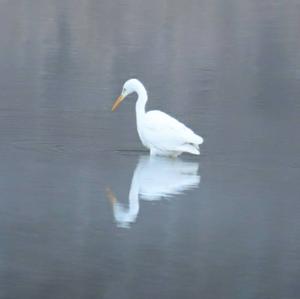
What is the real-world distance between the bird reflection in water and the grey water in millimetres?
17

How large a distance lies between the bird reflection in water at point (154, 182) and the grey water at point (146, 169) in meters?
0.02

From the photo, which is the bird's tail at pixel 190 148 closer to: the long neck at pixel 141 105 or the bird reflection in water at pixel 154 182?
the bird reflection in water at pixel 154 182

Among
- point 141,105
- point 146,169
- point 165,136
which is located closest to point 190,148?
point 165,136

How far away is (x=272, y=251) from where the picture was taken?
8.87m

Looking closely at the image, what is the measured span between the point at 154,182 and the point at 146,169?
62 cm

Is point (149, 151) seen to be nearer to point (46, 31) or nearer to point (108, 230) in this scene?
point (108, 230)

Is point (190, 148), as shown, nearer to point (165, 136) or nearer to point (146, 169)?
point (165, 136)

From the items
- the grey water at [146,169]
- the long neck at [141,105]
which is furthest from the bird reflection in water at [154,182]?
the long neck at [141,105]

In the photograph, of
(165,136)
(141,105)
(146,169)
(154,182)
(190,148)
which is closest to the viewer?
(154,182)

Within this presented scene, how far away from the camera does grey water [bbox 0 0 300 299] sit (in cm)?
826

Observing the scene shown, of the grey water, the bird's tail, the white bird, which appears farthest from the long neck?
the bird's tail

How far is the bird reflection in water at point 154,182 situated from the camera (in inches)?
391

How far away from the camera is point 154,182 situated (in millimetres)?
10992

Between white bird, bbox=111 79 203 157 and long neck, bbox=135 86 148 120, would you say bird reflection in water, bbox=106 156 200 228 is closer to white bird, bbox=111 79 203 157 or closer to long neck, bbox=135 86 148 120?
white bird, bbox=111 79 203 157
